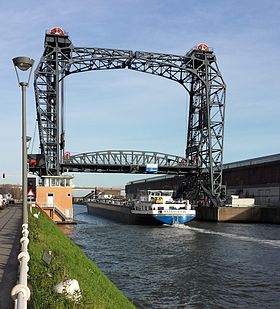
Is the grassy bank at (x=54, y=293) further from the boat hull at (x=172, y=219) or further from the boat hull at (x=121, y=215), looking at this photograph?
the boat hull at (x=121, y=215)

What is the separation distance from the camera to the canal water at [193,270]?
16.4 m

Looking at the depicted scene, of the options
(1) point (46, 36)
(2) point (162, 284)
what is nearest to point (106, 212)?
(1) point (46, 36)

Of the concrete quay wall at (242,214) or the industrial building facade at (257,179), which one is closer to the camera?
the concrete quay wall at (242,214)

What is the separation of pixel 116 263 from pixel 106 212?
61186 mm

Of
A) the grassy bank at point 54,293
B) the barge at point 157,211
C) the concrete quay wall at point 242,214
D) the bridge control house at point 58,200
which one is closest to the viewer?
the grassy bank at point 54,293

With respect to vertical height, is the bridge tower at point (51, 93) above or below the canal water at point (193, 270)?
above

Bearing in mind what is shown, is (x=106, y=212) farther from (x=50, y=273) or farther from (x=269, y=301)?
(x=50, y=273)

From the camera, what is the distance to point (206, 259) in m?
25.8

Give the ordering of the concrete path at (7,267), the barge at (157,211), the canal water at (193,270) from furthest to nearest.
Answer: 1. the barge at (157,211)
2. the canal water at (193,270)
3. the concrete path at (7,267)

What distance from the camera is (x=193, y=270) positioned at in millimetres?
22203

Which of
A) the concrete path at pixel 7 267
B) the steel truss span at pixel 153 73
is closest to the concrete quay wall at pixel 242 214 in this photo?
the steel truss span at pixel 153 73

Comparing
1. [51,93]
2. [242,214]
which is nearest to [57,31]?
[51,93]

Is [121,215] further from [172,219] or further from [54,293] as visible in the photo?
[54,293]

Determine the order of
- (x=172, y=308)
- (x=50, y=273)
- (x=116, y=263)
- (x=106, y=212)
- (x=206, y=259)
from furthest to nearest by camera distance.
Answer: (x=106, y=212), (x=206, y=259), (x=116, y=263), (x=172, y=308), (x=50, y=273)
